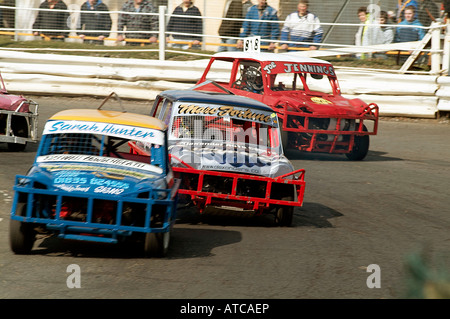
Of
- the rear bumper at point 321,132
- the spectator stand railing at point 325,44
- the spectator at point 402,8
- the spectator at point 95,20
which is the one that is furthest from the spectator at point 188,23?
the rear bumper at point 321,132

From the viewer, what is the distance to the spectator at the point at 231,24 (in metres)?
16.3

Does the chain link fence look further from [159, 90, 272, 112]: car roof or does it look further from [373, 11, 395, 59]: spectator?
[159, 90, 272, 112]: car roof

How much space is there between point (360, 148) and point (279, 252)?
587 centimetres

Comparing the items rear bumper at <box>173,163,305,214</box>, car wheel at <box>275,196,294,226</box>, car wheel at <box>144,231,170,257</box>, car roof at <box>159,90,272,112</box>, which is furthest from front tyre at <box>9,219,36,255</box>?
car roof at <box>159,90,272,112</box>

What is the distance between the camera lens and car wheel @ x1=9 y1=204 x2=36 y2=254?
522 cm

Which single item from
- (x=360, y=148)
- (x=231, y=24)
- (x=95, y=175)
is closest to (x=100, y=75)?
(x=231, y=24)

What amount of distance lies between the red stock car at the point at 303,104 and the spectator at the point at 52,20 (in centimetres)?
582

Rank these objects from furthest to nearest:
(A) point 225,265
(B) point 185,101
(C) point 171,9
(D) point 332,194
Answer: (C) point 171,9 → (D) point 332,194 → (B) point 185,101 → (A) point 225,265

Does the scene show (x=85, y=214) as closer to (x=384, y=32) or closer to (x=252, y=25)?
(x=252, y=25)

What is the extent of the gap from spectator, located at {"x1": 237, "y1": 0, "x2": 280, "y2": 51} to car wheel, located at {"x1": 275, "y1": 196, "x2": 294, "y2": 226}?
31.9 feet

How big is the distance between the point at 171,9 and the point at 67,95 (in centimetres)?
336

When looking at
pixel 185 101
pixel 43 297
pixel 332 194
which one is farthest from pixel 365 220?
pixel 43 297

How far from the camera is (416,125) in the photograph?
580 inches

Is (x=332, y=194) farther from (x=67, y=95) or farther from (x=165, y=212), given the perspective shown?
(x=67, y=95)
